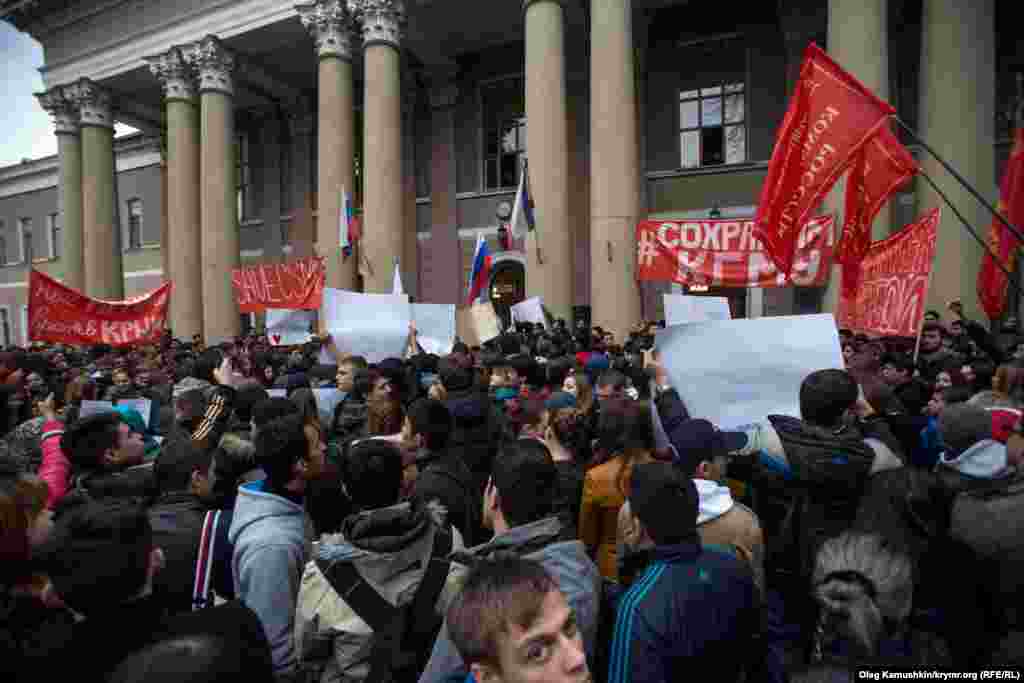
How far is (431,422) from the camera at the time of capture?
3.12m

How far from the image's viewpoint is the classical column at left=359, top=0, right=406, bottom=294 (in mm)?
14375

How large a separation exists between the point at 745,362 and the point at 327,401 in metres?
3.26

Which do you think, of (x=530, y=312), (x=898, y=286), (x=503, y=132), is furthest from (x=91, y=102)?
(x=898, y=286)

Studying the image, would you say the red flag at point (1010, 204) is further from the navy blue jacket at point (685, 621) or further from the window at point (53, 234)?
the window at point (53, 234)

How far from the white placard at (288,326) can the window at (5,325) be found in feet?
98.6

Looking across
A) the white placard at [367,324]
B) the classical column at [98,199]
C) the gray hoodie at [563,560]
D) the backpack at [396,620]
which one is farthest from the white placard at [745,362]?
the classical column at [98,199]

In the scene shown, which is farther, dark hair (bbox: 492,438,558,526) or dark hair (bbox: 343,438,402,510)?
dark hair (bbox: 343,438,402,510)

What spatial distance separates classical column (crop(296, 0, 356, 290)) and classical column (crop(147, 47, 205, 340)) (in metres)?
5.19

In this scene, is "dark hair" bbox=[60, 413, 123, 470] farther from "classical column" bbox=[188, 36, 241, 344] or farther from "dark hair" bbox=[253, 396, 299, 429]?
"classical column" bbox=[188, 36, 241, 344]

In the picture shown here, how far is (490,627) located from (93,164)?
24494 millimetres

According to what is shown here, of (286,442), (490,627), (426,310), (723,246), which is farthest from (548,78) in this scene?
(490,627)

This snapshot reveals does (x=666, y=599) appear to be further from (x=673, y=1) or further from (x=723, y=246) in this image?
(x=673, y=1)

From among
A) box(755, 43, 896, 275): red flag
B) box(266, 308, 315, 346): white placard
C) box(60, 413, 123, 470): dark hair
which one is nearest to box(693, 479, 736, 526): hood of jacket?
box(60, 413, 123, 470): dark hair

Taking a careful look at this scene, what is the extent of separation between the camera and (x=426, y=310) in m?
7.50
